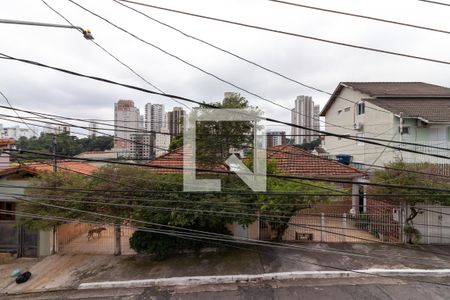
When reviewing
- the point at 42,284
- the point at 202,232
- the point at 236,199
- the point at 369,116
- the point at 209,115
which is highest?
the point at 369,116

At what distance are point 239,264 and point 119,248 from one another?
439 cm

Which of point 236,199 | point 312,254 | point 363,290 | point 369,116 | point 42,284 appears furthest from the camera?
point 369,116

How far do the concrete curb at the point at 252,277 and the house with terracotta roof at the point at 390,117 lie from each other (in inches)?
206

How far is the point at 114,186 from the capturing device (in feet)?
28.0

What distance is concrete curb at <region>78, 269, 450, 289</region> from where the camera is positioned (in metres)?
7.64

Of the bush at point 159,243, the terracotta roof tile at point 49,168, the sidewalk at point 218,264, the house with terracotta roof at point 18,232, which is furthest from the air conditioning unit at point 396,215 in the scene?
the house with terracotta roof at point 18,232

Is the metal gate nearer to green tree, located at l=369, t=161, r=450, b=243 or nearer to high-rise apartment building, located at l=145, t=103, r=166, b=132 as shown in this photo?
green tree, located at l=369, t=161, r=450, b=243

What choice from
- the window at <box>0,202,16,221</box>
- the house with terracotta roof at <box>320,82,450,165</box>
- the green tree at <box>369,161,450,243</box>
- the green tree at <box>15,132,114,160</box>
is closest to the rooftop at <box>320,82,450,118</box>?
the house with terracotta roof at <box>320,82,450,165</box>

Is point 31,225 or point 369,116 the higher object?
point 369,116

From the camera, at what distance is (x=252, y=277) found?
305 inches

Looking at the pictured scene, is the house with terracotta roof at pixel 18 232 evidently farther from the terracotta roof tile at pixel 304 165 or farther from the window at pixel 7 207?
the terracotta roof tile at pixel 304 165

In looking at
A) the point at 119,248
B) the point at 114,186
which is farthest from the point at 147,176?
the point at 119,248

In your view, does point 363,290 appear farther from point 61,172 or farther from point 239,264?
point 61,172

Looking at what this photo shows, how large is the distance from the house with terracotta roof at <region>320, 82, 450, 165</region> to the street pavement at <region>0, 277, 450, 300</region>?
5913 millimetres
